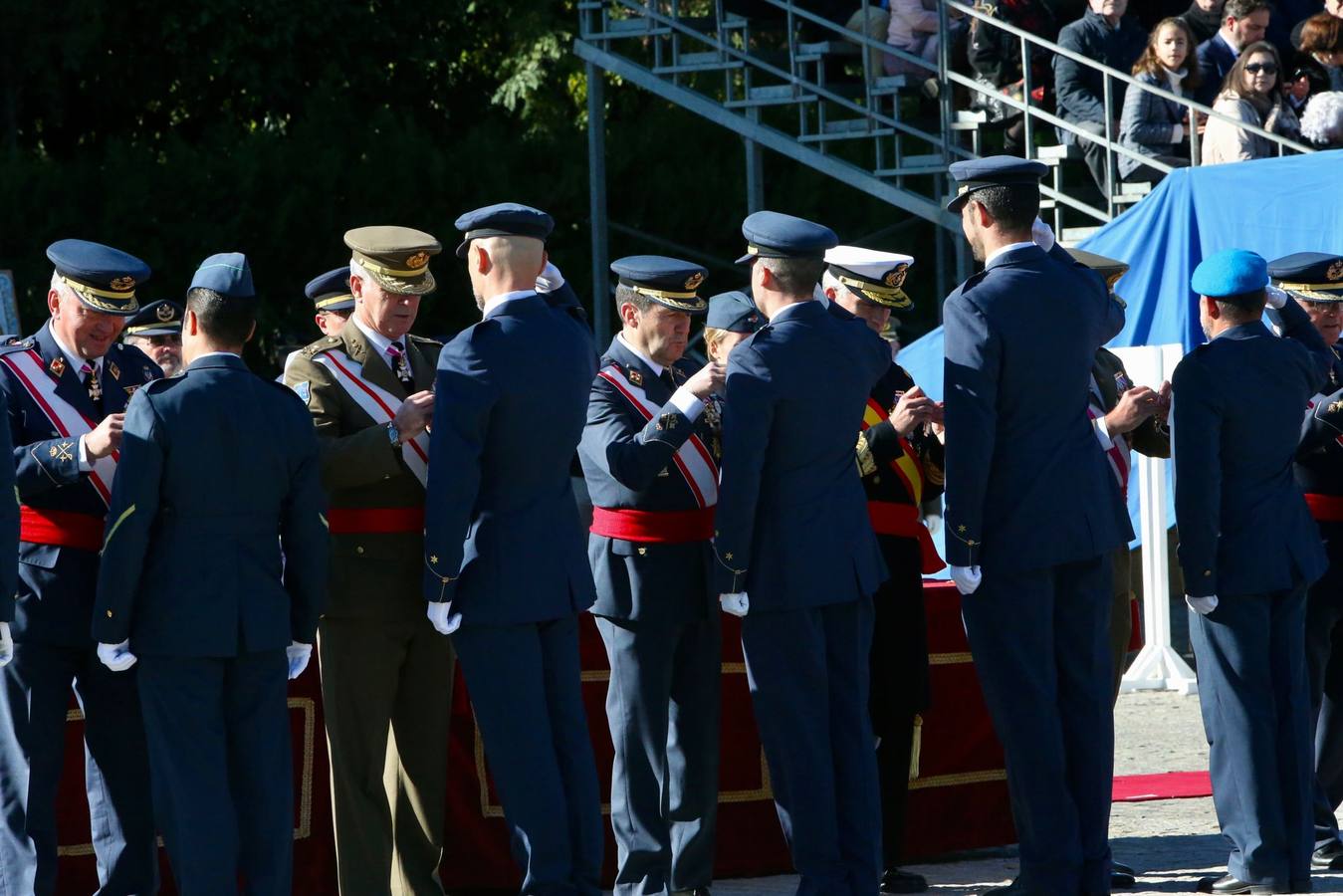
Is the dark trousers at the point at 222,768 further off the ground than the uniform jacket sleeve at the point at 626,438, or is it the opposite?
the uniform jacket sleeve at the point at 626,438

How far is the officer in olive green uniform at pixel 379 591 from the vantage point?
5.13 metres

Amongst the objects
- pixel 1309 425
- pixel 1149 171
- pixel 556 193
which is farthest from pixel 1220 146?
pixel 556 193

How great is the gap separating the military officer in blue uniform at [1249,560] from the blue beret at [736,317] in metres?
1.19

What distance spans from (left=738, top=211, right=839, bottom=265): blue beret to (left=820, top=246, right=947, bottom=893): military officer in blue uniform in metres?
0.50

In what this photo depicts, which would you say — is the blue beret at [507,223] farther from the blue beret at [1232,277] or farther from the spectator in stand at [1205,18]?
the spectator in stand at [1205,18]

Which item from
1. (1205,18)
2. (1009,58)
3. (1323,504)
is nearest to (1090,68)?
(1009,58)

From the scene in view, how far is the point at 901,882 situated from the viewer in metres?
5.87

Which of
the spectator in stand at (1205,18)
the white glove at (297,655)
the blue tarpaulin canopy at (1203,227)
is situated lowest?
the white glove at (297,655)

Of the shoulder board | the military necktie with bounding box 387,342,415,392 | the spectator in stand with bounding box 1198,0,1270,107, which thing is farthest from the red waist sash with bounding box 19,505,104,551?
the spectator in stand with bounding box 1198,0,1270,107

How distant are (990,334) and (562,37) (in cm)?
1437

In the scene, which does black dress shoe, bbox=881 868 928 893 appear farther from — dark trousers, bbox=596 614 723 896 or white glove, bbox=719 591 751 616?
white glove, bbox=719 591 751 616

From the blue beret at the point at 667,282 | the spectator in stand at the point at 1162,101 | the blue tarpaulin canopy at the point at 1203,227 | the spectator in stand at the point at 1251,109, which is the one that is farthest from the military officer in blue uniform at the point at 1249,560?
the spectator in stand at the point at 1162,101

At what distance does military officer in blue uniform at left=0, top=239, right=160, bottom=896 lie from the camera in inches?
196

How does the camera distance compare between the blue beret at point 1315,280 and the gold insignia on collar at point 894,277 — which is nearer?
the gold insignia on collar at point 894,277
